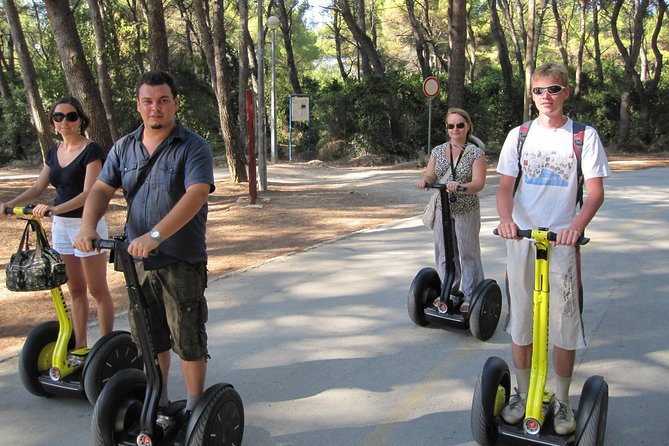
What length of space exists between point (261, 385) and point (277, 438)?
2.40 ft

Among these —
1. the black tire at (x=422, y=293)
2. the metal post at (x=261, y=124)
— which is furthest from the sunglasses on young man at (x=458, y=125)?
the metal post at (x=261, y=124)

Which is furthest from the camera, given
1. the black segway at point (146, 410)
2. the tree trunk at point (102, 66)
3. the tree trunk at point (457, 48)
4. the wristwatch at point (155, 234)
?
the tree trunk at point (457, 48)

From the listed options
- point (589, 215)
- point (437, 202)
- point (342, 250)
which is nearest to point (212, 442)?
point (589, 215)

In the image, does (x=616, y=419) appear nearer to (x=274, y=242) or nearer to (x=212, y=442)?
(x=212, y=442)

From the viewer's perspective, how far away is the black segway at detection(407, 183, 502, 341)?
15.9ft

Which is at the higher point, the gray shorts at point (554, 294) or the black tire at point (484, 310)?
the gray shorts at point (554, 294)

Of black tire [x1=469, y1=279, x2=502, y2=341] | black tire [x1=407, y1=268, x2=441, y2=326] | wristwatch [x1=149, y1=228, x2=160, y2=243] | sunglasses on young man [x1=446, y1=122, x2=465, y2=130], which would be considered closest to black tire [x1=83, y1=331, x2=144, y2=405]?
wristwatch [x1=149, y1=228, x2=160, y2=243]

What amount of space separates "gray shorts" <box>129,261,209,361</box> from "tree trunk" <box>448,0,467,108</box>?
53.4 feet

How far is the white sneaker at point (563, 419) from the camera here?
3.10m

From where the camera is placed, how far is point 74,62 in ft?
36.7

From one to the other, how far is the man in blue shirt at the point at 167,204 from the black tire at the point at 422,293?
7.84ft

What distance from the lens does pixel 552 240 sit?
9.75ft

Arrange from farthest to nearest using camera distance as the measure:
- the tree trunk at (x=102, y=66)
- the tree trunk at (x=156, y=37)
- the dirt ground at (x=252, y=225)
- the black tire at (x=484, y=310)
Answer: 1. the tree trunk at (x=102, y=66)
2. the tree trunk at (x=156, y=37)
3. the dirt ground at (x=252, y=225)
4. the black tire at (x=484, y=310)

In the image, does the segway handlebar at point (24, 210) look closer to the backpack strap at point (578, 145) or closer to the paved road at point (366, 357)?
the paved road at point (366, 357)
